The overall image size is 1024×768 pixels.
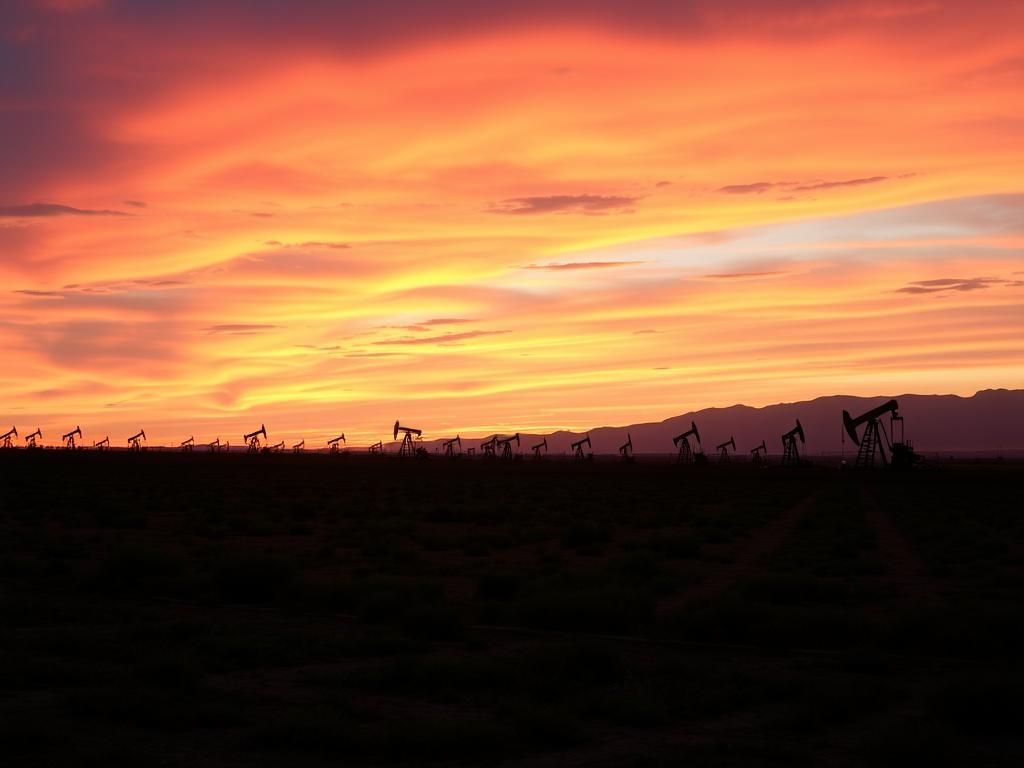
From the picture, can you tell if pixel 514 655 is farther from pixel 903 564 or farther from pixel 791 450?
pixel 791 450

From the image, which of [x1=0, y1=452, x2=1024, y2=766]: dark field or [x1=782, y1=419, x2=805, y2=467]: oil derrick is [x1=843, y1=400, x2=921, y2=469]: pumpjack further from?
[x1=0, y1=452, x2=1024, y2=766]: dark field

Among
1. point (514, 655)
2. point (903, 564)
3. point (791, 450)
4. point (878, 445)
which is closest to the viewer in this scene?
point (514, 655)

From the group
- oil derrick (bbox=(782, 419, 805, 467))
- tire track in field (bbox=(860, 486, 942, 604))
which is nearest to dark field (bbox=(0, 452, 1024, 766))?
tire track in field (bbox=(860, 486, 942, 604))

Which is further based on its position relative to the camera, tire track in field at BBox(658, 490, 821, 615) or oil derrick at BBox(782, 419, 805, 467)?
oil derrick at BBox(782, 419, 805, 467)

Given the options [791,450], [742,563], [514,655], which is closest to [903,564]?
[742,563]

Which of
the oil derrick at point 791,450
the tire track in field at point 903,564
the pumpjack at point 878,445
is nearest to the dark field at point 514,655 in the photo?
the tire track in field at point 903,564

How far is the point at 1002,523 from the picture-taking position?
45188mm

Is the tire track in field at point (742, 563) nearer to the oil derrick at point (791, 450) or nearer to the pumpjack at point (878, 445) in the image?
the pumpjack at point (878, 445)

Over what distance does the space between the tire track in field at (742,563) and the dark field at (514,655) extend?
188 millimetres

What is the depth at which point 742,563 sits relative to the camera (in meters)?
30.2

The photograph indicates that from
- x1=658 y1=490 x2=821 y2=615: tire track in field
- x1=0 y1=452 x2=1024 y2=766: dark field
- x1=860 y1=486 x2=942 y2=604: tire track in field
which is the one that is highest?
x1=0 y1=452 x2=1024 y2=766: dark field

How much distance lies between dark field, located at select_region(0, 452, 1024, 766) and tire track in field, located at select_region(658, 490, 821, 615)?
19 cm

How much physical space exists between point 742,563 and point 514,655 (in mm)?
16161

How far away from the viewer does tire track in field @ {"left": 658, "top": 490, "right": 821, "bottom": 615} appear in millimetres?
22297
